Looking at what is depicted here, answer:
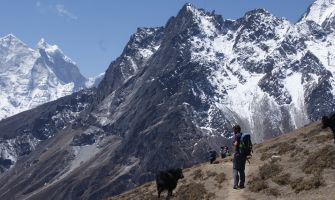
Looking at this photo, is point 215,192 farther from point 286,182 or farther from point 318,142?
point 318,142

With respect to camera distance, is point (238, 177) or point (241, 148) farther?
point (238, 177)

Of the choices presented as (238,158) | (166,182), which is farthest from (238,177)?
(166,182)

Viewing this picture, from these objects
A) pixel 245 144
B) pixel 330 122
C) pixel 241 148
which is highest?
Result: pixel 330 122

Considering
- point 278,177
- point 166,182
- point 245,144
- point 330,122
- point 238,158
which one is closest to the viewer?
point 245,144

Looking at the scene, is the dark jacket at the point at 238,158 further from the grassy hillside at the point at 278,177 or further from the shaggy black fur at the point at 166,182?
the shaggy black fur at the point at 166,182

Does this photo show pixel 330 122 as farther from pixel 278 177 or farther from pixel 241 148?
pixel 241 148

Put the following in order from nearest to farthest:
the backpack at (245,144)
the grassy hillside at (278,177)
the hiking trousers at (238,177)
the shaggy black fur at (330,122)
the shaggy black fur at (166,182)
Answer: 1. the grassy hillside at (278,177)
2. the backpack at (245,144)
3. the hiking trousers at (238,177)
4. the shaggy black fur at (166,182)
5. the shaggy black fur at (330,122)

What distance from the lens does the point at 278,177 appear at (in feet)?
109

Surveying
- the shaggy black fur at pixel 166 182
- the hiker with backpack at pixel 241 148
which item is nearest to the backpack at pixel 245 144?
the hiker with backpack at pixel 241 148

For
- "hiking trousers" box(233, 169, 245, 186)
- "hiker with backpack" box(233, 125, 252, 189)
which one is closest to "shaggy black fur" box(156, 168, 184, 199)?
"hiking trousers" box(233, 169, 245, 186)

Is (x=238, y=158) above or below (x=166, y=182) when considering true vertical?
above

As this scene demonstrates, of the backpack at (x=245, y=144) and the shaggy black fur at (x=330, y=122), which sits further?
the shaggy black fur at (x=330, y=122)

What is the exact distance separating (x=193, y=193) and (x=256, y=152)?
588 inches

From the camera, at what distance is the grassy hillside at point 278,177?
2969 centimetres
